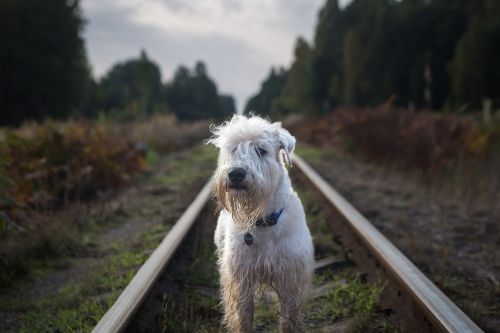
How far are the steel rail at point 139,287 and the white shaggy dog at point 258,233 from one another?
1.96 ft

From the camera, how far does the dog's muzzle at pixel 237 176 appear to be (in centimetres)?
338

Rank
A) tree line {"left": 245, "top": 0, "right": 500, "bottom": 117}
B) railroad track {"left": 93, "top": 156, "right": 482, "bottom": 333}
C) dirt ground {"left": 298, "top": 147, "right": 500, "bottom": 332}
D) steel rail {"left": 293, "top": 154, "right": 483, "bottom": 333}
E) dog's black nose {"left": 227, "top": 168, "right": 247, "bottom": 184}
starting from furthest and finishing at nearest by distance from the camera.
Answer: tree line {"left": 245, "top": 0, "right": 500, "bottom": 117} → dirt ground {"left": 298, "top": 147, "right": 500, "bottom": 332} → dog's black nose {"left": 227, "top": 168, "right": 247, "bottom": 184} → railroad track {"left": 93, "top": 156, "right": 482, "bottom": 333} → steel rail {"left": 293, "top": 154, "right": 483, "bottom": 333}

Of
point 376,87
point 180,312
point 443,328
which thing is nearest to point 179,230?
point 180,312

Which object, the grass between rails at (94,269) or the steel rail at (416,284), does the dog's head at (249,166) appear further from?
the grass between rails at (94,269)

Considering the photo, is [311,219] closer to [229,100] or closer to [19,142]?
[19,142]

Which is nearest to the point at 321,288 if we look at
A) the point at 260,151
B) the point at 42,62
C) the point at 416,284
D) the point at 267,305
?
the point at 267,305

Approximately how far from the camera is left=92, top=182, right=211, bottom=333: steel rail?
2990 millimetres

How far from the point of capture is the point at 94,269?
4.99 m

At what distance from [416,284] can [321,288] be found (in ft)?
3.59

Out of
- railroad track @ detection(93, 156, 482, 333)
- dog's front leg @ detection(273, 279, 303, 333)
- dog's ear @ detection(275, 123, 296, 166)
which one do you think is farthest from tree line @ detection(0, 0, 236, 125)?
dog's front leg @ detection(273, 279, 303, 333)

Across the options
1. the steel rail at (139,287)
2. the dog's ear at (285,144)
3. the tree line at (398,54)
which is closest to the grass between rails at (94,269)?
the steel rail at (139,287)

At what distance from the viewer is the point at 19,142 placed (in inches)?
338

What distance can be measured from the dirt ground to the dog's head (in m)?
1.75

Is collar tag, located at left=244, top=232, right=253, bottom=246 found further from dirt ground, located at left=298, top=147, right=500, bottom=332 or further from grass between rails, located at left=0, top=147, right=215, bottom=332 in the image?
dirt ground, located at left=298, top=147, right=500, bottom=332
